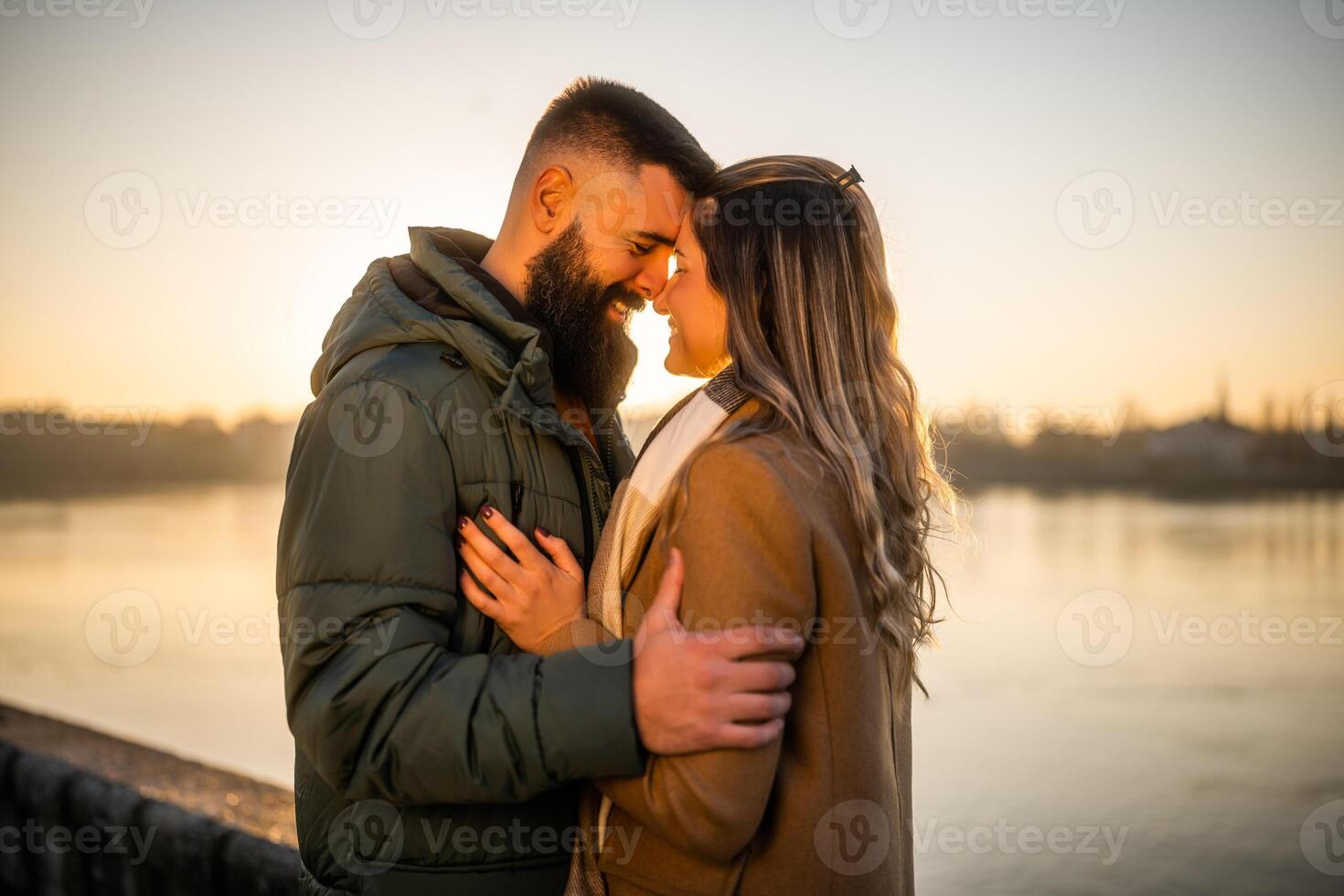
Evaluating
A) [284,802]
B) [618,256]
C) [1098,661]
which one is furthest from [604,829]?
[1098,661]

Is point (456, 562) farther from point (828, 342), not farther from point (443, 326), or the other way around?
point (828, 342)

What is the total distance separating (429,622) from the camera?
1795 mm

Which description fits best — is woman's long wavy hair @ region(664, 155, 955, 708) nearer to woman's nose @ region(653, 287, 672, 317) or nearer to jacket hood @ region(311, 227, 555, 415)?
woman's nose @ region(653, 287, 672, 317)

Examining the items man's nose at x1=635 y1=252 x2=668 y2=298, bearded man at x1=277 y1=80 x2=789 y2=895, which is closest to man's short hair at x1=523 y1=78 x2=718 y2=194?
bearded man at x1=277 y1=80 x2=789 y2=895

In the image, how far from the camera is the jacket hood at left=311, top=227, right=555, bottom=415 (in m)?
1.96

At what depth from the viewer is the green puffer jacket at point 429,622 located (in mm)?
1702

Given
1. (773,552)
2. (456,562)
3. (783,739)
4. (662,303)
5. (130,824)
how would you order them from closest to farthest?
1. (773,552)
2. (783,739)
3. (456,562)
4. (662,303)
5. (130,824)

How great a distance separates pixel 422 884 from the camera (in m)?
1.89

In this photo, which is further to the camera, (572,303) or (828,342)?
(572,303)

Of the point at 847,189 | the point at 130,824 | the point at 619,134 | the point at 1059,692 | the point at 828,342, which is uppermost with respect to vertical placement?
the point at 619,134

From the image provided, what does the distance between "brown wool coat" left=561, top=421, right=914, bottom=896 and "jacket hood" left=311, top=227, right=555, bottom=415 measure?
1.43 ft

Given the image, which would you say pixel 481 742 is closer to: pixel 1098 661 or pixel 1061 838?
pixel 1061 838

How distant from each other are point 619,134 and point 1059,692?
12.3m

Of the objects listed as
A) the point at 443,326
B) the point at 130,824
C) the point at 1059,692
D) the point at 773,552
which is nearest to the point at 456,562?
the point at 443,326
